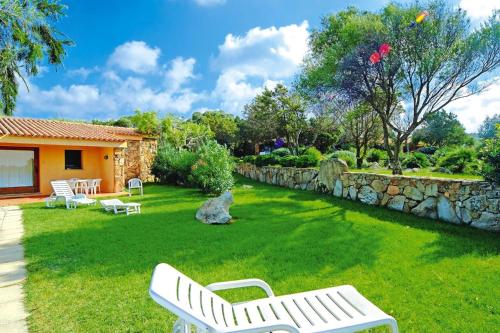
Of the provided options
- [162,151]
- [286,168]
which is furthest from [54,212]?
[286,168]

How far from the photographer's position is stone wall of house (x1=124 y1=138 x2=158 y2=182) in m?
20.9

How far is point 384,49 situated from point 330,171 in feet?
16.3

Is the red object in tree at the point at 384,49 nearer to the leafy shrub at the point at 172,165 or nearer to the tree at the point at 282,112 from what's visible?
the leafy shrub at the point at 172,165

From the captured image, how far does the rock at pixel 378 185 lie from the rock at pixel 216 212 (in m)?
4.93

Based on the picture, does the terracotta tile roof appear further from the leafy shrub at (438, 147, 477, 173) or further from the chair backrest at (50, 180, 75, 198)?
the leafy shrub at (438, 147, 477, 173)

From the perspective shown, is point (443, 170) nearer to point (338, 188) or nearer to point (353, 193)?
point (338, 188)

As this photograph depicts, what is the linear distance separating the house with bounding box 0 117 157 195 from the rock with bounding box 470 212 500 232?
15.8 metres

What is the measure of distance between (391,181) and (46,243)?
945 centimetres

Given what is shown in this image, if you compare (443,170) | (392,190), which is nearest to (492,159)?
(392,190)

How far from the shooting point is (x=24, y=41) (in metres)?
6.02

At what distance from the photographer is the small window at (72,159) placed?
17578 millimetres

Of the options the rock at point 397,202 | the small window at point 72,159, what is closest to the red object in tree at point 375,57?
the rock at point 397,202

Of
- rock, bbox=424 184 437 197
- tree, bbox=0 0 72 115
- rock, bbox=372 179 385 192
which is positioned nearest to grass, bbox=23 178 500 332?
rock, bbox=424 184 437 197

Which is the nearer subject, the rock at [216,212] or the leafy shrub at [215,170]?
the rock at [216,212]
